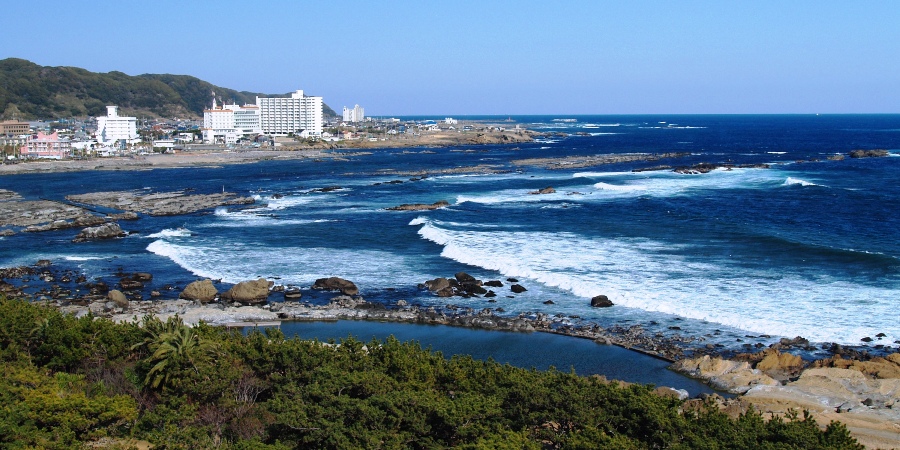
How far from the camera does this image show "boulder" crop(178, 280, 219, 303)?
32.0 metres

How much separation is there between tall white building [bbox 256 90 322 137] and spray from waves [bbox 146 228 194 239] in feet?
425

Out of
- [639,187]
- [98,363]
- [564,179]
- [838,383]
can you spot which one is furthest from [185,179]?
[838,383]

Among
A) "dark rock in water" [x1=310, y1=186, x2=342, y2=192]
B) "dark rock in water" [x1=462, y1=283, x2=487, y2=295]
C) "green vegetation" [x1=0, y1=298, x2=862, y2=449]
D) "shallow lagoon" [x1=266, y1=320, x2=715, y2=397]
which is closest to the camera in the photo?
"green vegetation" [x1=0, y1=298, x2=862, y2=449]

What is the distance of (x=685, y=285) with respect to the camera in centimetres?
3238

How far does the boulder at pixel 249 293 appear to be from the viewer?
31.7 m

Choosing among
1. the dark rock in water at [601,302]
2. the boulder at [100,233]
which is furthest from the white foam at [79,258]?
the dark rock in water at [601,302]

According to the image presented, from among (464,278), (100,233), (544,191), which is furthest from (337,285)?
(544,191)

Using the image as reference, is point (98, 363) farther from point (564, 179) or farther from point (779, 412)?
point (564, 179)

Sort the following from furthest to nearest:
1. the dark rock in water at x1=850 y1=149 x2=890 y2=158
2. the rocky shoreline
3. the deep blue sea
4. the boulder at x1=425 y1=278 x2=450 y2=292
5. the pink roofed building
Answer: the pink roofed building → the dark rock in water at x1=850 y1=149 x2=890 y2=158 → the boulder at x1=425 y1=278 x2=450 y2=292 → the deep blue sea → the rocky shoreline

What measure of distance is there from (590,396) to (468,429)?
3.00 metres

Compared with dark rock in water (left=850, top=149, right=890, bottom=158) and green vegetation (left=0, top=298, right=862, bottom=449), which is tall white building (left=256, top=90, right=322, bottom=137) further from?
green vegetation (left=0, top=298, right=862, bottom=449)

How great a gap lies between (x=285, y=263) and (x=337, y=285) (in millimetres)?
6965

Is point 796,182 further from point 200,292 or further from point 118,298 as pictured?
point 118,298

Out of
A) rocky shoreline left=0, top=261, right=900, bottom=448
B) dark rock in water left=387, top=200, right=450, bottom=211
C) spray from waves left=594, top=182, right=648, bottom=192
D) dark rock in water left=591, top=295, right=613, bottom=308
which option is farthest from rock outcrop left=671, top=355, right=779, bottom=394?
spray from waves left=594, top=182, right=648, bottom=192
